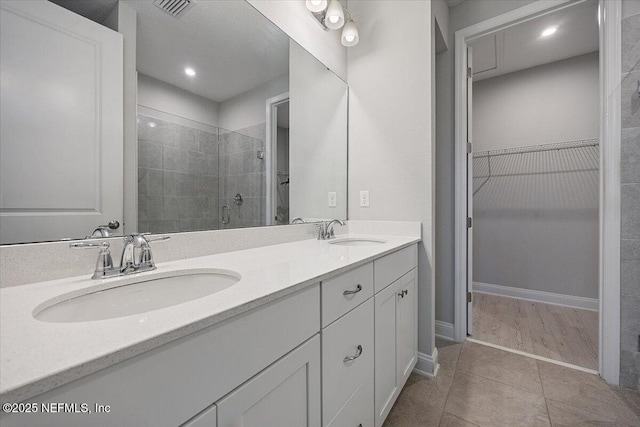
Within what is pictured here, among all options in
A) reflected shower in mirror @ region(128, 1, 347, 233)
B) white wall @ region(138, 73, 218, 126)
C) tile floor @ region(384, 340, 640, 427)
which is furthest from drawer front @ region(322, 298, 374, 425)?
white wall @ region(138, 73, 218, 126)

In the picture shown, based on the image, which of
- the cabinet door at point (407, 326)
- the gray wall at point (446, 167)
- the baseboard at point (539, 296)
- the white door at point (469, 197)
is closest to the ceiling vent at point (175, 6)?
the cabinet door at point (407, 326)

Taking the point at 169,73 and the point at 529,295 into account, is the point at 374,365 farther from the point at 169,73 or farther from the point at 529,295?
the point at 529,295

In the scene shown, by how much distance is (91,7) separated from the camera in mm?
768

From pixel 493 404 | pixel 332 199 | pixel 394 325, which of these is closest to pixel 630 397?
pixel 493 404

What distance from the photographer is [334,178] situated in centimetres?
189

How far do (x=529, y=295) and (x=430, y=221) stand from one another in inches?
81.7

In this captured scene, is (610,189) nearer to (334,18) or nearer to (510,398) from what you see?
(510,398)

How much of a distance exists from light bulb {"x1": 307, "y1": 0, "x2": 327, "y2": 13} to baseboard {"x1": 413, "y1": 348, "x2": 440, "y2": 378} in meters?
2.15

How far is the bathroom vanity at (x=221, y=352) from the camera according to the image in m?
0.33

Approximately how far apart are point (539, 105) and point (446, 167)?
1.67m

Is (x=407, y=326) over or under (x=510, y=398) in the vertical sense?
over

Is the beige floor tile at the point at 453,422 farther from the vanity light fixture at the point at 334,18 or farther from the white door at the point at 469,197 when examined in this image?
the vanity light fixture at the point at 334,18

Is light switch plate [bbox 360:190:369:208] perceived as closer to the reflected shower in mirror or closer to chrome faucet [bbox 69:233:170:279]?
the reflected shower in mirror

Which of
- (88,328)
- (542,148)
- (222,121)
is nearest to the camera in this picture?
(88,328)
